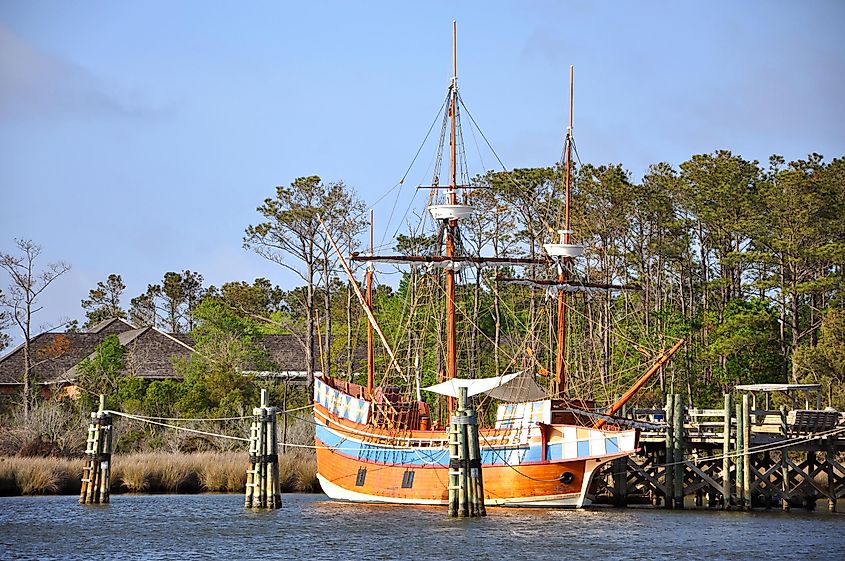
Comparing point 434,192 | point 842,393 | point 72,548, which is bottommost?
point 72,548

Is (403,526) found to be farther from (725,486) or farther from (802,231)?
(802,231)

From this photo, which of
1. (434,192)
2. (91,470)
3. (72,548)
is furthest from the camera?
(434,192)

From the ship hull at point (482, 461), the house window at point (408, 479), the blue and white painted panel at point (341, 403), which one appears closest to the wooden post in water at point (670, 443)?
the ship hull at point (482, 461)

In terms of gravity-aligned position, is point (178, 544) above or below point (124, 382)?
below

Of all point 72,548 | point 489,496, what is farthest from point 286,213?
point 72,548

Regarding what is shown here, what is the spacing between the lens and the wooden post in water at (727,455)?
45125 mm

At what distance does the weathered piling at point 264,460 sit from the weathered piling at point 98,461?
566 cm

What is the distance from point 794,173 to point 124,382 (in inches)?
1374

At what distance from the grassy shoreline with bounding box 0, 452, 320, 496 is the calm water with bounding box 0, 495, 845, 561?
3.48 m

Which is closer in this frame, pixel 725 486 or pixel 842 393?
pixel 725 486

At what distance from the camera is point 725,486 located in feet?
151

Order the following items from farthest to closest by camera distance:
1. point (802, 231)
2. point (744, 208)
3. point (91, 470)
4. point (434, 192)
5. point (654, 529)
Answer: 1. point (744, 208)
2. point (802, 231)
3. point (434, 192)
4. point (91, 470)
5. point (654, 529)

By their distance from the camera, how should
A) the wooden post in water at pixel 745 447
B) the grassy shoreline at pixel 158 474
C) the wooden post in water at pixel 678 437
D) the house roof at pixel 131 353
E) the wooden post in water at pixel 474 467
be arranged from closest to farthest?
1. the wooden post in water at pixel 474 467
2. the wooden post in water at pixel 745 447
3. the wooden post in water at pixel 678 437
4. the grassy shoreline at pixel 158 474
5. the house roof at pixel 131 353

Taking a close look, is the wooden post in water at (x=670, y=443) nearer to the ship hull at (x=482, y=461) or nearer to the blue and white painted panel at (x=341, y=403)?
the ship hull at (x=482, y=461)
